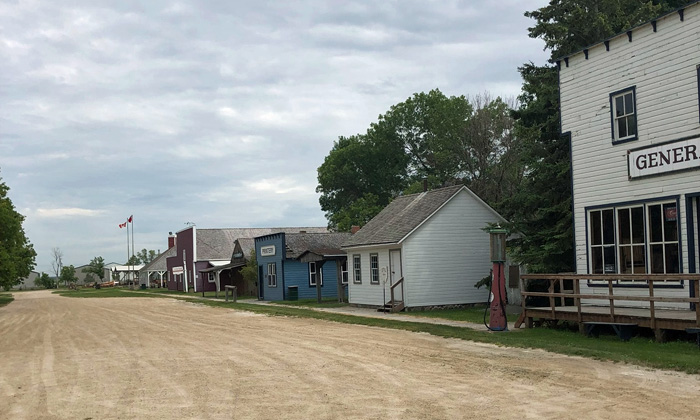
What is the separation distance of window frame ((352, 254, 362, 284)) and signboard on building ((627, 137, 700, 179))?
17.5 meters

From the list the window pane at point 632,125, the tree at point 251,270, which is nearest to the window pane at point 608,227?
the window pane at point 632,125

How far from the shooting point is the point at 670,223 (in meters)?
16.6

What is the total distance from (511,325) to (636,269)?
4348 mm

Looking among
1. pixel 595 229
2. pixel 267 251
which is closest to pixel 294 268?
pixel 267 251

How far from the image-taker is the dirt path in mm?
A: 9055

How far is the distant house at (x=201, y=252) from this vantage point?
72.9 metres

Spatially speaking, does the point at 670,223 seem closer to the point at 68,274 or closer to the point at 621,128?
the point at 621,128

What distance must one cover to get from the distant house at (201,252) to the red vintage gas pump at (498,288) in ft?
174

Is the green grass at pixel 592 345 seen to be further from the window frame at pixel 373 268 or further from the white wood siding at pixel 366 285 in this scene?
the window frame at pixel 373 268

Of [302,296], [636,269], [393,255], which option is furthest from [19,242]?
[636,269]

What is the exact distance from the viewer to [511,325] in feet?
67.4

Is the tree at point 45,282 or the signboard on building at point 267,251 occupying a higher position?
the signboard on building at point 267,251

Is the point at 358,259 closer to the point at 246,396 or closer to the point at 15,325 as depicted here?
the point at 15,325

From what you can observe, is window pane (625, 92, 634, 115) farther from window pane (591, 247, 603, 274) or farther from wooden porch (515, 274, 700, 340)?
wooden porch (515, 274, 700, 340)
